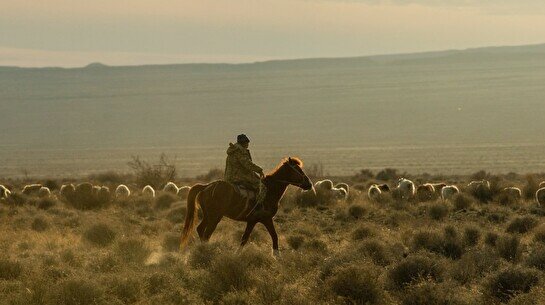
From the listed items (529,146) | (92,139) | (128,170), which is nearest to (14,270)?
(128,170)

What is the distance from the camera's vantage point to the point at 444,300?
11.6 m

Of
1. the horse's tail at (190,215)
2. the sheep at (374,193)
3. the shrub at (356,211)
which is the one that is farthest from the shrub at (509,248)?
the sheep at (374,193)

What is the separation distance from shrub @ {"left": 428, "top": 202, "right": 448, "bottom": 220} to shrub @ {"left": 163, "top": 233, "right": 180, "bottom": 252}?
9.21 metres

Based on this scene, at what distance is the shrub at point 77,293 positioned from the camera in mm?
12359

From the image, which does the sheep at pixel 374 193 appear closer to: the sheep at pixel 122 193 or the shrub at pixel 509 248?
the sheep at pixel 122 193

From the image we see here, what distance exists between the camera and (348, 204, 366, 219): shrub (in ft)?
90.0

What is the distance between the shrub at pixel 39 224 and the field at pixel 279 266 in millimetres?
26

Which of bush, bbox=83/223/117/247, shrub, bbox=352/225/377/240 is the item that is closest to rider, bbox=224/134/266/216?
bush, bbox=83/223/117/247

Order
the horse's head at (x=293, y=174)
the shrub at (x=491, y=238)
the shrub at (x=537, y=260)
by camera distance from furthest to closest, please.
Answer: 1. the shrub at (x=491, y=238)
2. the horse's head at (x=293, y=174)
3. the shrub at (x=537, y=260)

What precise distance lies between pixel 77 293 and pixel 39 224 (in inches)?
493

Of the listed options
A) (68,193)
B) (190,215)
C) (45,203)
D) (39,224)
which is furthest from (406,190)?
(190,215)

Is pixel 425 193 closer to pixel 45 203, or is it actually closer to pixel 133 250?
pixel 45 203

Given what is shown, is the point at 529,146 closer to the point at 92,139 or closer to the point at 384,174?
the point at 384,174

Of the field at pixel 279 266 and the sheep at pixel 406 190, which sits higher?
the field at pixel 279 266
